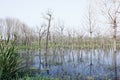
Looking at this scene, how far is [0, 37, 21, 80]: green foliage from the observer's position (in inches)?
319

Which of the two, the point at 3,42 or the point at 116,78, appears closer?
the point at 3,42

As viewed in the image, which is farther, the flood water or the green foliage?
the flood water

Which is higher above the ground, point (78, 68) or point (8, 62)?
point (8, 62)

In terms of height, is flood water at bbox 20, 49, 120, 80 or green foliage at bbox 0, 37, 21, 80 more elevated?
green foliage at bbox 0, 37, 21, 80

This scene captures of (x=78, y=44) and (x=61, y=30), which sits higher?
(x=61, y=30)

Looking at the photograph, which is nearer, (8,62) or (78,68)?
(8,62)

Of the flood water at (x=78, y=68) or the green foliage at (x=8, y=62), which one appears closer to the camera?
the green foliage at (x=8, y=62)

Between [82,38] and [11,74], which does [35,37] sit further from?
[11,74]

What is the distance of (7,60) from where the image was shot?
8.16 meters

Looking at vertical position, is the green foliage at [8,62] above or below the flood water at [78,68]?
above

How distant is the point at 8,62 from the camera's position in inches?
322

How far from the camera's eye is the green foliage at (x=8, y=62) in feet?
26.6

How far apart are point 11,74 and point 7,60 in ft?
2.33

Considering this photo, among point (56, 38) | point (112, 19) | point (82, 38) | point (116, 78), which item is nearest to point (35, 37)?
point (56, 38)
